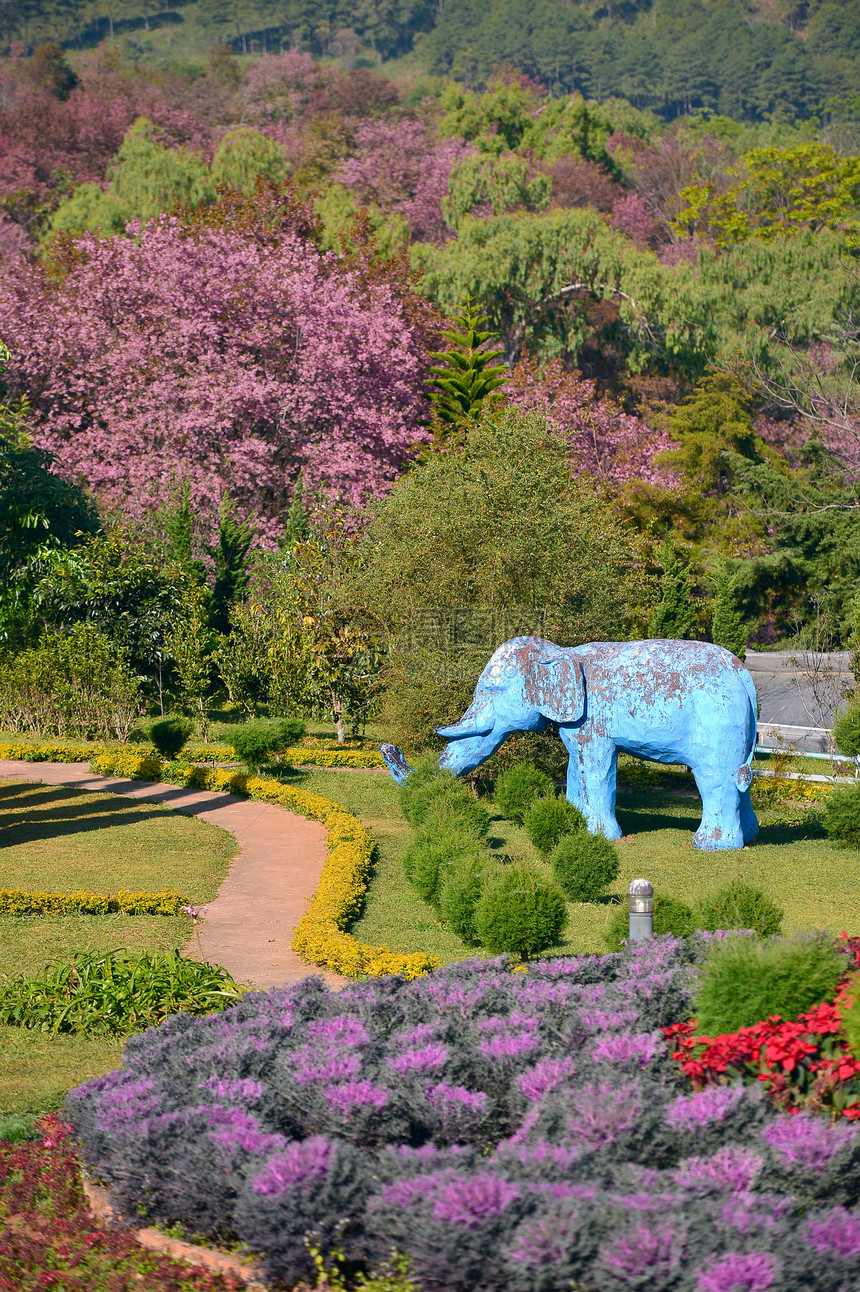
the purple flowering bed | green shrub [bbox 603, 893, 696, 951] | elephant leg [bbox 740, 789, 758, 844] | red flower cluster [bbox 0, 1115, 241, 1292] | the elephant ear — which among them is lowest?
elephant leg [bbox 740, 789, 758, 844]

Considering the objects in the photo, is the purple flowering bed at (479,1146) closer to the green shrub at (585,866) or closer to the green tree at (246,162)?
A: the green shrub at (585,866)

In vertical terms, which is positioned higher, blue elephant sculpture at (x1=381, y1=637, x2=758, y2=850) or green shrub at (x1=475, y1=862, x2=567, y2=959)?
blue elephant sculpture at (x1=381, y1=637, x2=758, y2=850)

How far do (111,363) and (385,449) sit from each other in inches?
289

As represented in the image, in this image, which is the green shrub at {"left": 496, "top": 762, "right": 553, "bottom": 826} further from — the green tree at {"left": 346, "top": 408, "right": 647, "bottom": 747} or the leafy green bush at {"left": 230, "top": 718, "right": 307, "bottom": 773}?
the leafy green bush at {"left": 230, "top": 718, "right": 307, "bottom": 773}

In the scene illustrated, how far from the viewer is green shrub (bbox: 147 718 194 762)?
1911 centimetres

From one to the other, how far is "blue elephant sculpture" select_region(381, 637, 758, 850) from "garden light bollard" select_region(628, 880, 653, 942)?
5.51 m

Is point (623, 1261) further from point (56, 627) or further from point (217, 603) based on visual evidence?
point (217, 603)

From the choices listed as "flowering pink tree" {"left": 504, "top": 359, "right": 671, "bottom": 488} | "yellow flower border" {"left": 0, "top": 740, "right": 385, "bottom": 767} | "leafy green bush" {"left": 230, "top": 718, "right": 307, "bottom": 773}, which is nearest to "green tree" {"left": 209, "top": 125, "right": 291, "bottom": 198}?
"flowering pink tree" {"left": 504, "top": 359, "right": 671, "bottom": 488}

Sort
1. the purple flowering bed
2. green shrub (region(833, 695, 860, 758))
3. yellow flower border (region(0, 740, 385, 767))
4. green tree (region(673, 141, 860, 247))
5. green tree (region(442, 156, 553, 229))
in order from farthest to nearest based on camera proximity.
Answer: green tree (region(673, 141, 860, 247))
green tree (region(442, 156, 553, 229))
yellow flower border (region(0, 740, 385, 767))
green shrub (region(833, 695, 860, 758))
the purple flowering bed

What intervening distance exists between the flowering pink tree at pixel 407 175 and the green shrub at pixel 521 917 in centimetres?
3945

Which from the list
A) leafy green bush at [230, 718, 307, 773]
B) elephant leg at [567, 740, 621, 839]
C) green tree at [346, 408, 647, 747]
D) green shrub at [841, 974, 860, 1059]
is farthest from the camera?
leafy green bush at [230, 718, 307, 773]

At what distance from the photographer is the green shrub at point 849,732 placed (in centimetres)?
1886

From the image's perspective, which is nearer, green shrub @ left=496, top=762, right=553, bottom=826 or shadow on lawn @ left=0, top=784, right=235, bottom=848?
shadow on lawn @ left=0, top=784, right=235, bottom=848

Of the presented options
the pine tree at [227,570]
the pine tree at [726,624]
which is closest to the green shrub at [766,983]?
the pine tree at [726,624]
